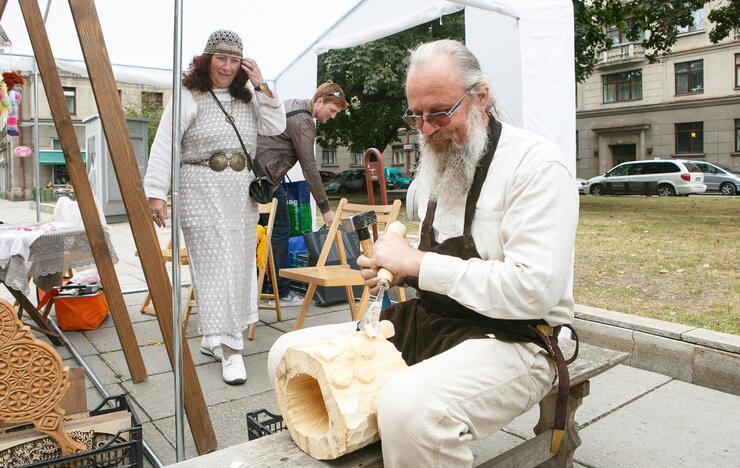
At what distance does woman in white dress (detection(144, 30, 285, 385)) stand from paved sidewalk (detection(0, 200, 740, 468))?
1.13 ft

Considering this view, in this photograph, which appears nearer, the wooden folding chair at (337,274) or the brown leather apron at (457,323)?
the brown leather apron at (457,323)

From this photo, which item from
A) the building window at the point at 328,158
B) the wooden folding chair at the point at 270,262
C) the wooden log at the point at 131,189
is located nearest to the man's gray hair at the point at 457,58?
the wooden log at the point at 131,189

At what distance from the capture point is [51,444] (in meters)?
2.15

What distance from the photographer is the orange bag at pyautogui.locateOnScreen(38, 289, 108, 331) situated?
15.4 ft

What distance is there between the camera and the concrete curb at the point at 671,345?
131 inches

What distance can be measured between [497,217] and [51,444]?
1753 millimetres

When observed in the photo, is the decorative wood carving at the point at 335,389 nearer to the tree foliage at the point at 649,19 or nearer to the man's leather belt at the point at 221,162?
the man's leather belt at the point at 221,162

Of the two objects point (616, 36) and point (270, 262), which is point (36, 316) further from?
point (616, 36)

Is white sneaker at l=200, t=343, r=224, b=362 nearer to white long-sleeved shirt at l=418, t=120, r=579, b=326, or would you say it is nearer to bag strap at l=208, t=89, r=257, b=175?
bag strap at l=208, t=89, r=257, b=175

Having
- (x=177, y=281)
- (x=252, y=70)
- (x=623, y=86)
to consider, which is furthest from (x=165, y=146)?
(x=623, y=86)

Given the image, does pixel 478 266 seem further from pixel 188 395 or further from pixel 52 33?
pixel 52 33

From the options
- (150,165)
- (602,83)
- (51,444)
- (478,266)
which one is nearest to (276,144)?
(150,165)

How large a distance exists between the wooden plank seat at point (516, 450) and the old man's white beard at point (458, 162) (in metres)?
0.74

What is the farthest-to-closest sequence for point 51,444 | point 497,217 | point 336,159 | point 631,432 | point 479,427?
point 336,159 → point 631,432 → point 51,444 → point 497,217 → point 479,427
